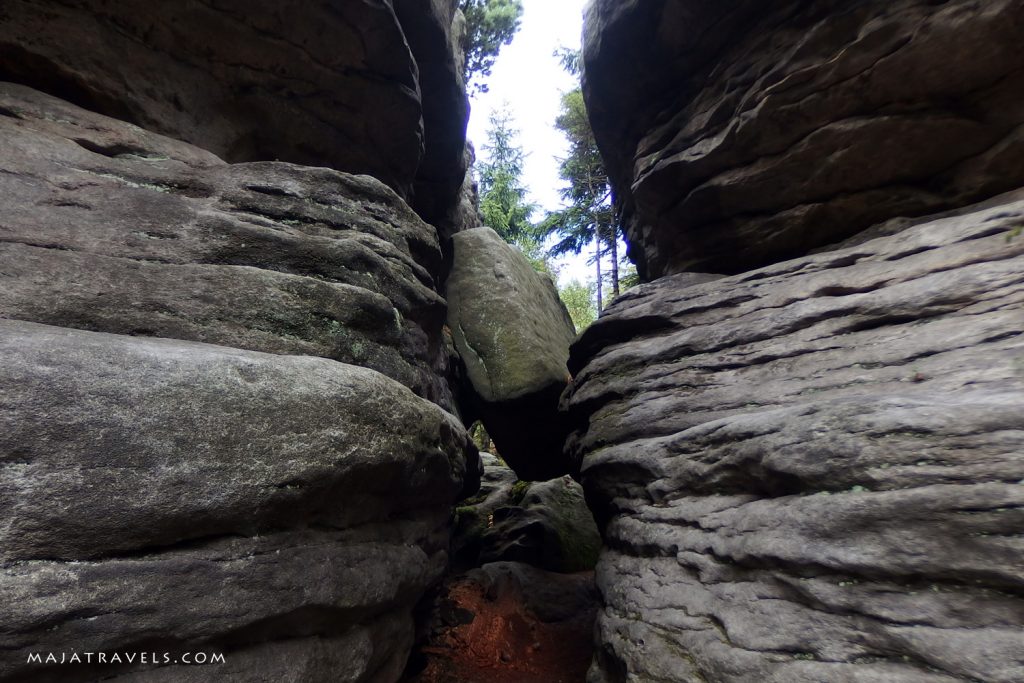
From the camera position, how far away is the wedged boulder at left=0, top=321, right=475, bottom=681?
2.87 m

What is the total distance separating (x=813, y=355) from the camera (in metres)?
5.59

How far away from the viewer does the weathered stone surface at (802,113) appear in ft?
21.4

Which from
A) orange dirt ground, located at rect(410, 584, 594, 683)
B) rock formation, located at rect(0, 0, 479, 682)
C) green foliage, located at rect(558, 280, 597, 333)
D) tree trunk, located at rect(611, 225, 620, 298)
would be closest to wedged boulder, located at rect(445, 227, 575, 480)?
rock formation, located at rect(0, 0, 479, 682)

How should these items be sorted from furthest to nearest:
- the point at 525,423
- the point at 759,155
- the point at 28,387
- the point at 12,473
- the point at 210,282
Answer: the point at 525,423 < the point at 759,155 < the point at 210,282 < the point at 28,387 < the point at 12,473

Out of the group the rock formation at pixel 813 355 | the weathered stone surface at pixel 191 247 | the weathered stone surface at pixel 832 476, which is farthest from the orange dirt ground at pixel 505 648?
the weathered stone surface at pixel 191 247

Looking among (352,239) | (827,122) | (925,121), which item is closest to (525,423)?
(352,239)

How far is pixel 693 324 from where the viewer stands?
24.4ft

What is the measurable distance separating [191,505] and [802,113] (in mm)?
8747

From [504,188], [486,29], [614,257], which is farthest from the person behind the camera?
[504,188]

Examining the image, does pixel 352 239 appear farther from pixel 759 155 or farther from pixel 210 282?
pixel 759 155

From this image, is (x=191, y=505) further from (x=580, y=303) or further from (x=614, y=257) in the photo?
(x=580, y=303)

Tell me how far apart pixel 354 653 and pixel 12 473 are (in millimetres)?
2648

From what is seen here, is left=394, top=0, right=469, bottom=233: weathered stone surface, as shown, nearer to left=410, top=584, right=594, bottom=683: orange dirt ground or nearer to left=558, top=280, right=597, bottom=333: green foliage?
left=410, top=584, right=594, bottom=683: orange dirt ground

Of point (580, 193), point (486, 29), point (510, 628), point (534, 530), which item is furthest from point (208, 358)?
point (580, 193)
